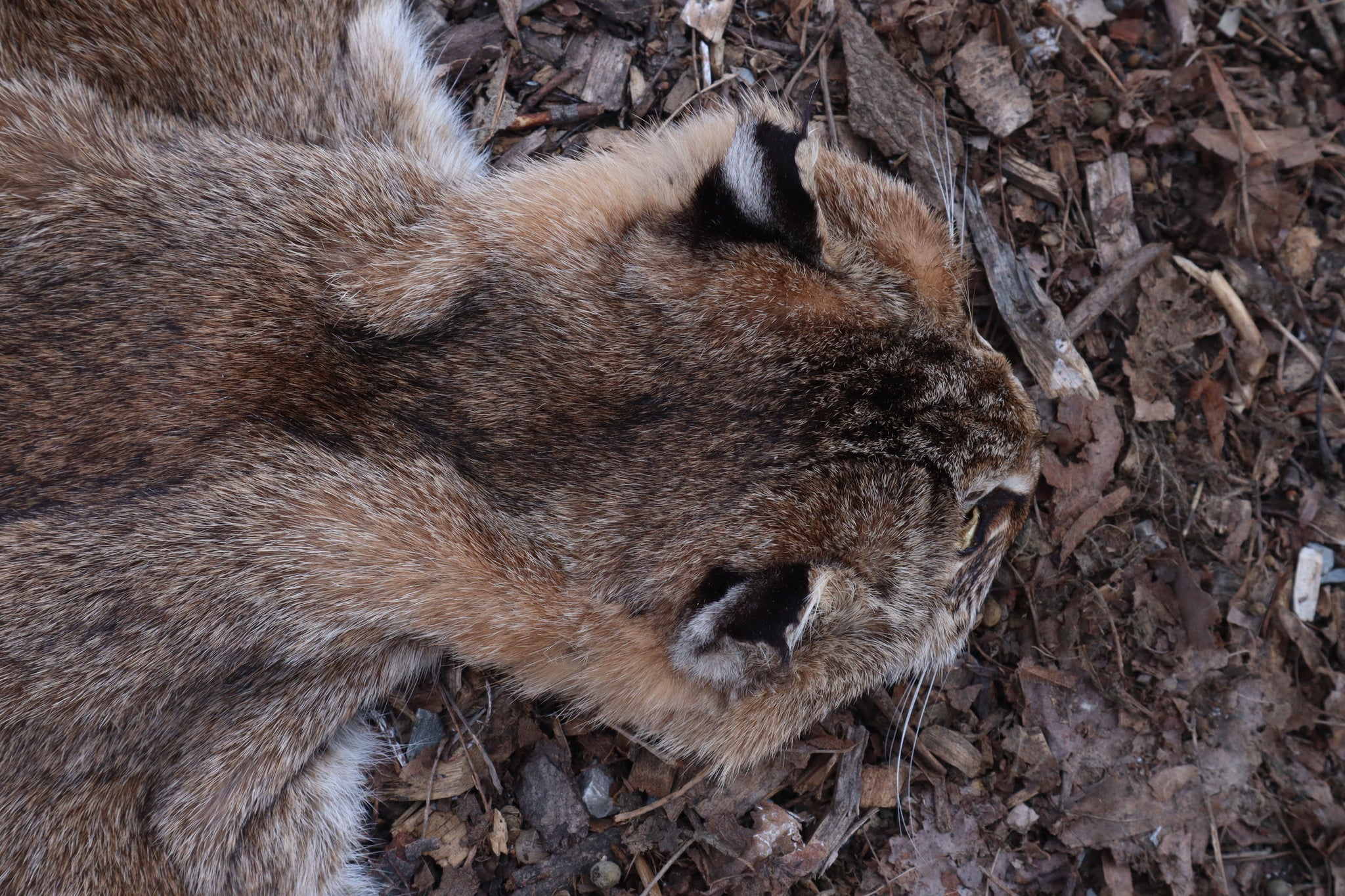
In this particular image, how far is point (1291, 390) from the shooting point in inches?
209

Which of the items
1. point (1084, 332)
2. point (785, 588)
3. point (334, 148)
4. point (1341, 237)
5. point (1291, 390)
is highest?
point (334, 148)

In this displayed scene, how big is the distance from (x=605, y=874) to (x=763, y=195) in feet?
11.2

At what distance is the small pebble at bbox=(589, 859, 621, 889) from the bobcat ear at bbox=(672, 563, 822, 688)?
145cm

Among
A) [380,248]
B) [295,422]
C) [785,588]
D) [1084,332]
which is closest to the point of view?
[785,588]

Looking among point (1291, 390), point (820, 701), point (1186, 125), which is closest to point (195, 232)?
point (820, 701)

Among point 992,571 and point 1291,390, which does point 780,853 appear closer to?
point 992,571

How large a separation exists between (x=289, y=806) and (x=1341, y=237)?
675cm

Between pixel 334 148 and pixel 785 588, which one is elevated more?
pixel 334 148

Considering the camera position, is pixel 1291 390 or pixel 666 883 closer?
pixel 666 883

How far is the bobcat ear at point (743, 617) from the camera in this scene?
3.35 metres

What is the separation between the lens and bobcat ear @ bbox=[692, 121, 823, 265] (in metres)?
3.55

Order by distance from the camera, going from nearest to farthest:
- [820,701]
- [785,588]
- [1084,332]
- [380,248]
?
[785,588], [380,248], [820,701], [1084,332]

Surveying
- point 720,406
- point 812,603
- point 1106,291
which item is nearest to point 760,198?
point 720,406

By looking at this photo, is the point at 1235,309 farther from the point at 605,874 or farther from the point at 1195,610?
the point at 605,874
